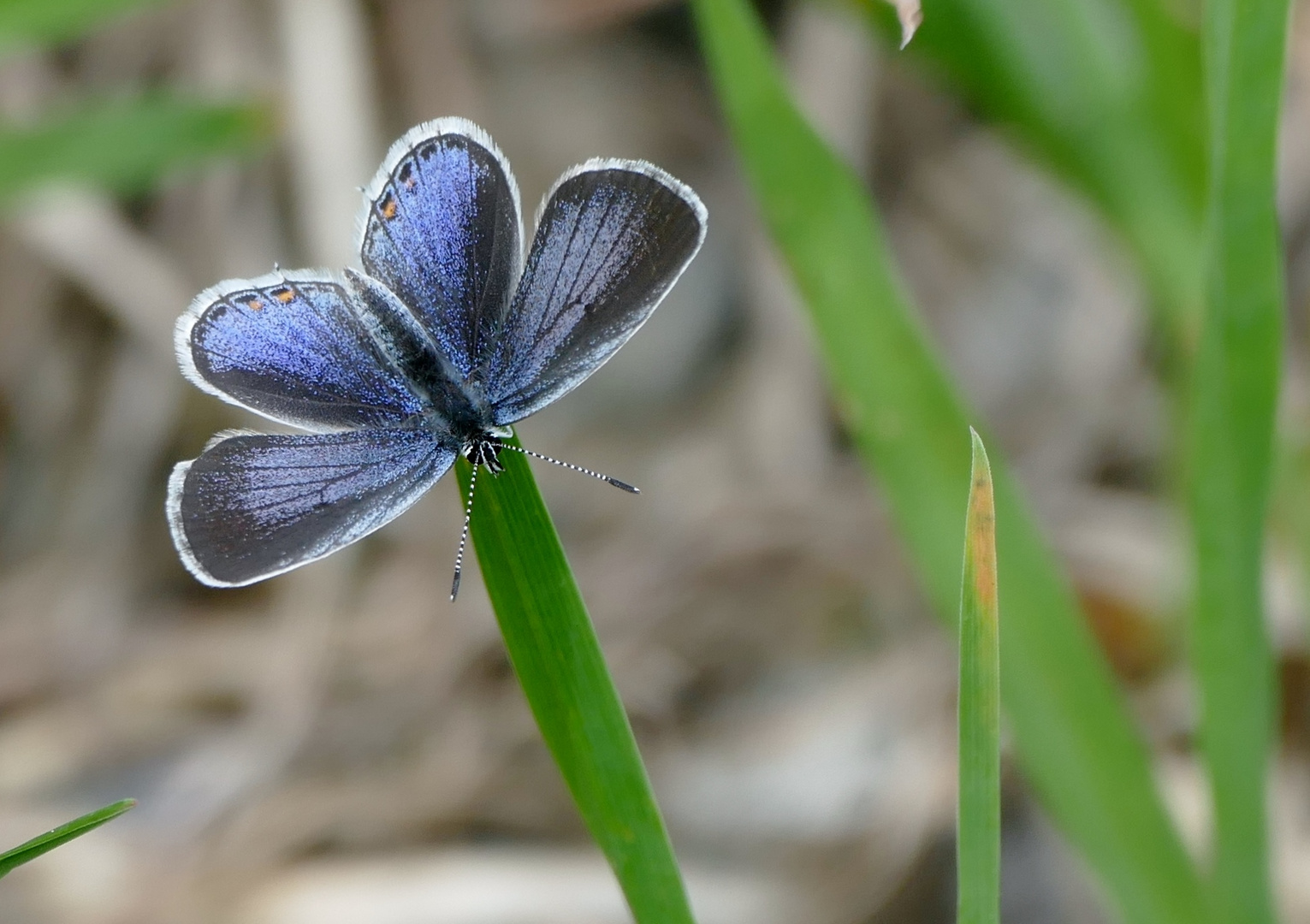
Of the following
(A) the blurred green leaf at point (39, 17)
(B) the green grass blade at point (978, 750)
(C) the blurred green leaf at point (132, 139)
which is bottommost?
(B) the green grass blade at point (978, 750)

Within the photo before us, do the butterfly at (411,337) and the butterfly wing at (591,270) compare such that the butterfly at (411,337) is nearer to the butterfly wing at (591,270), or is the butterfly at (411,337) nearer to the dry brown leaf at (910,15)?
the butterfly wing at (591,270)

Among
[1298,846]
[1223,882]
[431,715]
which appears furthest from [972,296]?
[1223,882]

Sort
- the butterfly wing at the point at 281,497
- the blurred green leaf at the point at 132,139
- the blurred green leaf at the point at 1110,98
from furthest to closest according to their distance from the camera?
the blurred green leaf at the point at 132,139
the blurred green leaf at the point at 1110,98
the butterfly wing at the point at 281,497

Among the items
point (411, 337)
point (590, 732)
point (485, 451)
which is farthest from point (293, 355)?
point (590, 732)

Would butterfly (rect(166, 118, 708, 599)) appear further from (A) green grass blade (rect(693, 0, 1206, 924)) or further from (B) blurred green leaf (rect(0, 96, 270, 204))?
(B) blurred green leaf (rect(0, 96, 270, 204))

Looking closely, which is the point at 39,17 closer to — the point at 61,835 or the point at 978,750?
A: the point at 61,835

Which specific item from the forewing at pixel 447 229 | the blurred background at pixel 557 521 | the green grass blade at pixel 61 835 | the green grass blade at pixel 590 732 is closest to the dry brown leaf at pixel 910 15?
the forewing at pixel 447 229
